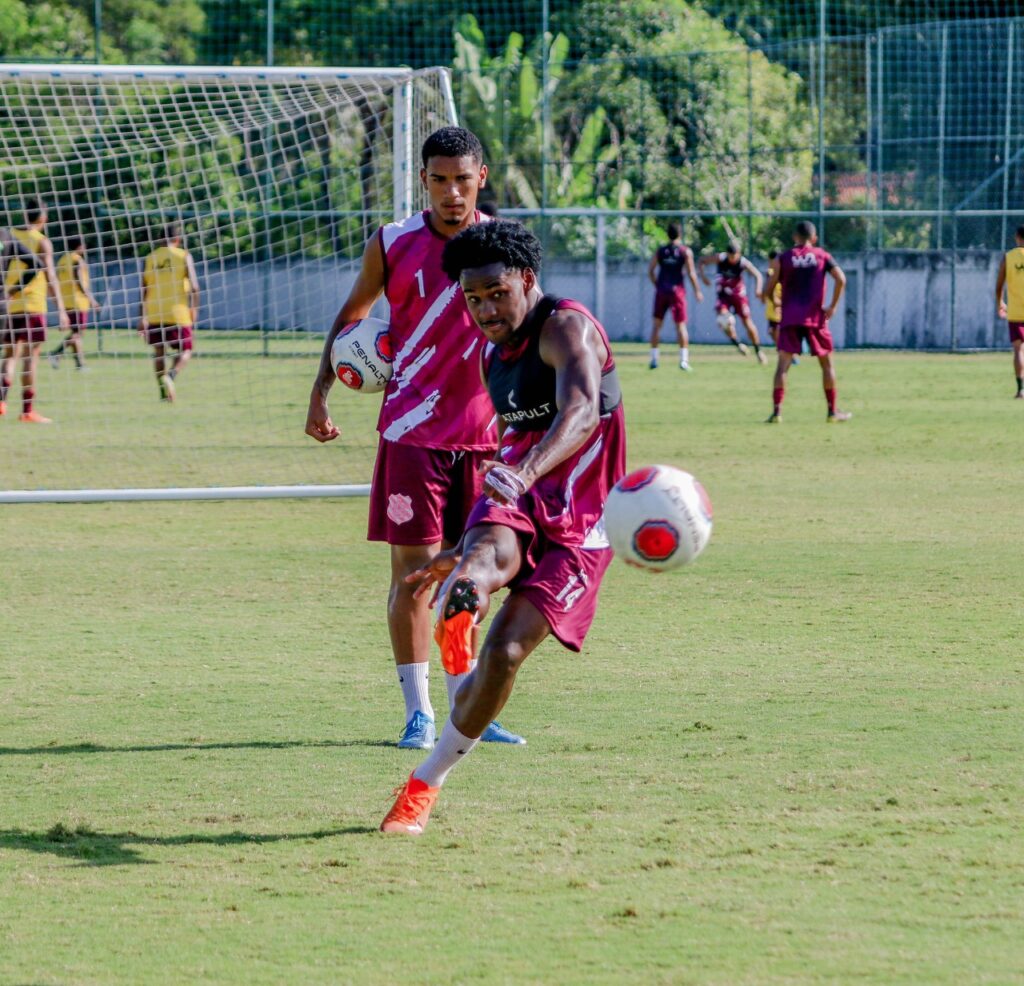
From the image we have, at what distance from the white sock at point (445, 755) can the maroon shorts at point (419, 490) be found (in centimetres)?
122

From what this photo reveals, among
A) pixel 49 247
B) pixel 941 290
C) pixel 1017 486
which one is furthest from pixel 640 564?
pixel 941 290

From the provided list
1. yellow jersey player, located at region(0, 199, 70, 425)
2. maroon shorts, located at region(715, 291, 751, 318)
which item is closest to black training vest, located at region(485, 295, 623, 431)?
yellow jersey player, located at region(0, 199, 70, 425)

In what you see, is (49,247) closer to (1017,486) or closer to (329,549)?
(329,549)

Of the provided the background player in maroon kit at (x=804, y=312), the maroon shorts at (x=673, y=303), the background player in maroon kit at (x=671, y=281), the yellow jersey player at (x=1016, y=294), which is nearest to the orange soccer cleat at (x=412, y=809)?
the background player in maroon kit at (x=804, y=312)

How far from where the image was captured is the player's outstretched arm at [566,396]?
15.8 ft

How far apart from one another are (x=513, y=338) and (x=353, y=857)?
165 centimetres

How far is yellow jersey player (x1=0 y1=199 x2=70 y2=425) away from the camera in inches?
673

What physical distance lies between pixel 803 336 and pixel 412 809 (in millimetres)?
14088

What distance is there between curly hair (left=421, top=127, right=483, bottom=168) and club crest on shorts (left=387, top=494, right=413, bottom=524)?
1.24 meters

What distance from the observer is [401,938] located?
4277mm

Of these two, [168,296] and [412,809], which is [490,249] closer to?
[412,809]

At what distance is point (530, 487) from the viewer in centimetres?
500

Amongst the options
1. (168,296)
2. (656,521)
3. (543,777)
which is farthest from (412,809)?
(168,296)

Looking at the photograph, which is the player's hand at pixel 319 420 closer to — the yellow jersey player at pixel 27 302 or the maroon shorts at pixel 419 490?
the maroon shorts at pixel 419 490
